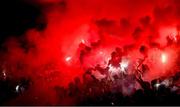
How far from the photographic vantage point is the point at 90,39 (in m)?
13.7

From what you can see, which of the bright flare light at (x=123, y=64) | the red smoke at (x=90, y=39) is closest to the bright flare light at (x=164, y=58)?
the red smoke at (x=90, y=39)

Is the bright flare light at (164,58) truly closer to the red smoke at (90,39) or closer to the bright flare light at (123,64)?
the red smoke at (90,39)

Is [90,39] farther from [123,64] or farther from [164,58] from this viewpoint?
[164,58]

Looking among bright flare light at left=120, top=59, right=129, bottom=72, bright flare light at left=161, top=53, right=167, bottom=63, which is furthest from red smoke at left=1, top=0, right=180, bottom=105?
bright flare light at left=120, top=59, right=129, bottom=72

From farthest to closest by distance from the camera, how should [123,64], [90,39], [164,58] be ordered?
[90,39], [164,58], [123,64]

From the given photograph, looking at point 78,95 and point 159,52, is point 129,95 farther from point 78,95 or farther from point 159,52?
point 159,52

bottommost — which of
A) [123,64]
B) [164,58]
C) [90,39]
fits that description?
[123,64]

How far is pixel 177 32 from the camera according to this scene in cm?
1352

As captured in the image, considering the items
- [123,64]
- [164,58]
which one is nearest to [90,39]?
[123,64]

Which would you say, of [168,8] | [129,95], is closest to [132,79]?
[129,95]

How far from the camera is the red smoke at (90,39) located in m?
13.0

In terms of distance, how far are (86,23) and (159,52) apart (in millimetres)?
3009

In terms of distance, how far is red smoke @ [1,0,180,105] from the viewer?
42.8ft

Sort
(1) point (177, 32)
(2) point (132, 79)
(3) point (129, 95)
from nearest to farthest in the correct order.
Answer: (3) point (129, 95)
(2) point (132, 79)
(1) point (177, 32)
